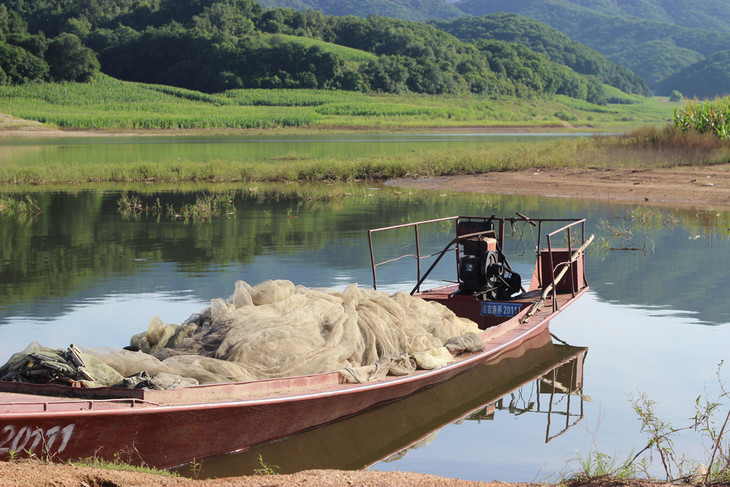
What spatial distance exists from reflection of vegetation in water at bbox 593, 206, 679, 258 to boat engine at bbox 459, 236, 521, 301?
23.7 ft

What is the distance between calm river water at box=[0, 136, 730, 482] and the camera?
8.25 meters

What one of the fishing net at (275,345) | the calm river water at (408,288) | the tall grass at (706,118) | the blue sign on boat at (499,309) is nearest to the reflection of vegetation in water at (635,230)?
the calm river water at (408,288)

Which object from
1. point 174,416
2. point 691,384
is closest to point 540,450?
point 691,384

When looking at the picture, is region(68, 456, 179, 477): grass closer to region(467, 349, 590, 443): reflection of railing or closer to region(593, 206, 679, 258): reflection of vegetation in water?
region(467, 349, 590, 443): reflection of railing

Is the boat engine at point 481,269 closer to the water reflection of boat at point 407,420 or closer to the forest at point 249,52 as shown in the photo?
the water reflection of boat at point 407,420

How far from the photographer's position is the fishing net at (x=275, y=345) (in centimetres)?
764

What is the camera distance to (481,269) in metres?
11.6

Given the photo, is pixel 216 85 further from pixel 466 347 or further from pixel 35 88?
pixel 466 347

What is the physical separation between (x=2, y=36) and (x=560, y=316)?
123 meters

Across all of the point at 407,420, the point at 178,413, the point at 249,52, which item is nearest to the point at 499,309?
the point at 407,420

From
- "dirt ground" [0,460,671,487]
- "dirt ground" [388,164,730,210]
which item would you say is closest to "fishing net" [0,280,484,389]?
"dirt ground" [0,460,671,487]

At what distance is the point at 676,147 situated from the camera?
33.6 m

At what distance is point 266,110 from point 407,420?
101 m

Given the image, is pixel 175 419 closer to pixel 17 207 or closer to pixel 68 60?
pixel 17 207
